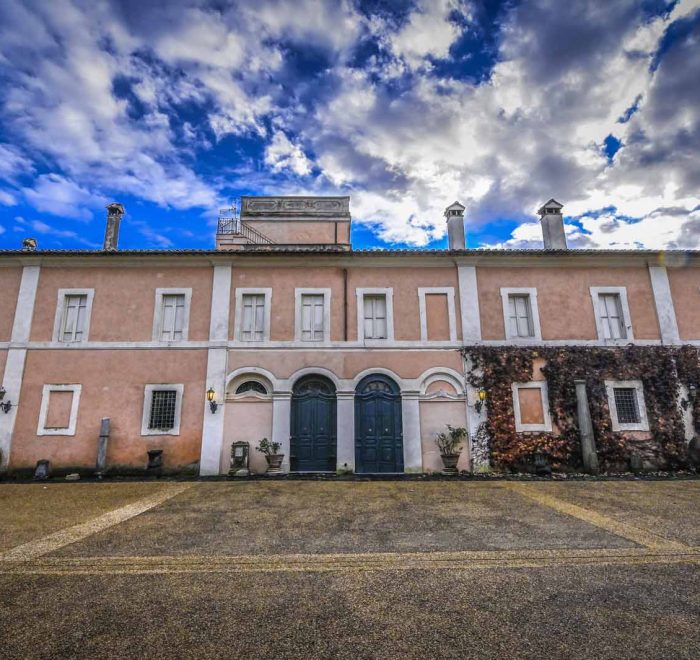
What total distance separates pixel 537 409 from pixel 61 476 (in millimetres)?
14432

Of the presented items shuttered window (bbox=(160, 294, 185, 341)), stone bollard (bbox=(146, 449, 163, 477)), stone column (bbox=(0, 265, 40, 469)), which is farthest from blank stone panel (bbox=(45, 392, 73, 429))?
shuttered window (bbox=(160, 294, 185, 341))

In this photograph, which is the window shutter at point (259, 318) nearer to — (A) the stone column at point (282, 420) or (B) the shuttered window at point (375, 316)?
(A) the stone column at point (282, 420)

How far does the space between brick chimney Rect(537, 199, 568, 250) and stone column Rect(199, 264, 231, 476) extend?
11.8 meters

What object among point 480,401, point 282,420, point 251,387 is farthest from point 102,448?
point 480,401

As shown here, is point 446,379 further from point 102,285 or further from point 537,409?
point 102,285

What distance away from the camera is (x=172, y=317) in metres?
13.4

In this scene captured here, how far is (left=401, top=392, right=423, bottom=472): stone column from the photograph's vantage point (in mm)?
12445

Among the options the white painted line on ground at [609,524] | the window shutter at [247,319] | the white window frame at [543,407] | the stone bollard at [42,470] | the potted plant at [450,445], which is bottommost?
the white painted line on ground at [609,524]

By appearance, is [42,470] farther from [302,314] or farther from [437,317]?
[437,317]

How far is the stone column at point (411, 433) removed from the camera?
40.8 feet

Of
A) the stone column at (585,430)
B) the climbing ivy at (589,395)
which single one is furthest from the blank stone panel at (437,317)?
the stone column at (585,430)

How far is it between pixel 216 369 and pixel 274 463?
3.40m

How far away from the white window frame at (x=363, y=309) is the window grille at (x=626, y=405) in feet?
24.2

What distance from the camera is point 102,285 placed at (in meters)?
13.6
